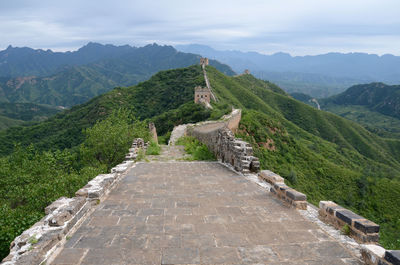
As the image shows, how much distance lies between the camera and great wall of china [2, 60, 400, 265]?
3484 millimetres

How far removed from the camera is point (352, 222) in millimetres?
4113

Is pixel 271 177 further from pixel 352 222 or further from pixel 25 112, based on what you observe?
pixel 25 112

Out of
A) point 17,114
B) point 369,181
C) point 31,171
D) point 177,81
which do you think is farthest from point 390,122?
point 17,114

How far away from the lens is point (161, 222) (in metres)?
4.58

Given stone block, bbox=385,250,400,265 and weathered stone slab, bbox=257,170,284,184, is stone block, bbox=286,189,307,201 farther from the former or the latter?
stone block, bbox=385,250,400,265

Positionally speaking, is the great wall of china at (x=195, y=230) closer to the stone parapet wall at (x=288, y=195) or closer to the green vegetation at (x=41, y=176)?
the stone parapet wall at (x=288, y=195)

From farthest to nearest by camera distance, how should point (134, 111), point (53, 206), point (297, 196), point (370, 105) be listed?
point (370, 105)
point (134, 111)
point (297, 196)
point (53, 206)

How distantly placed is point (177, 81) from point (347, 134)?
49774mm

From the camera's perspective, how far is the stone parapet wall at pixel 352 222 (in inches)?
151

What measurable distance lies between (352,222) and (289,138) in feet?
95.8

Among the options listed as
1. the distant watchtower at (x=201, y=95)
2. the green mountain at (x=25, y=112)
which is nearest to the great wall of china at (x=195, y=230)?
the distant watchtower at (x=201, y=95)

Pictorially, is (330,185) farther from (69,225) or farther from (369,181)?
(69,225)

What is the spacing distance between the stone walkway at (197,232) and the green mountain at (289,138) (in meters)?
10.2

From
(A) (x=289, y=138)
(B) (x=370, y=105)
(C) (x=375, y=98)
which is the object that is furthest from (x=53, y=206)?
(C) (x=375, y=98)
